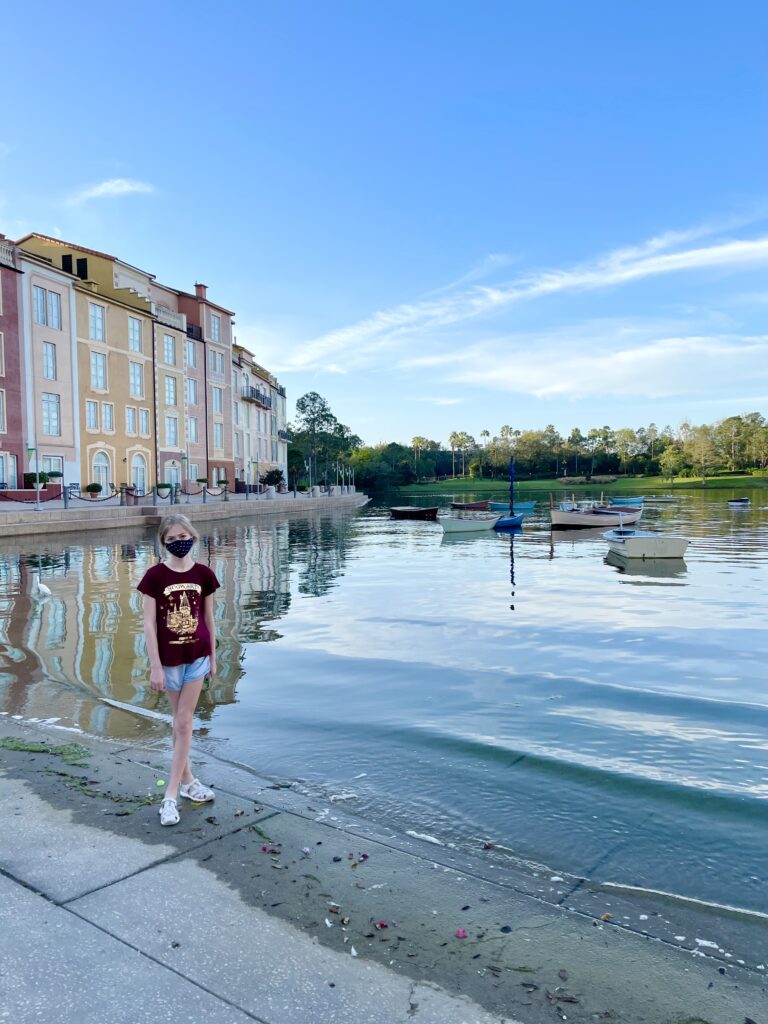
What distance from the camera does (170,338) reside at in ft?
177

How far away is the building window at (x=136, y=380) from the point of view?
4906 centimetres

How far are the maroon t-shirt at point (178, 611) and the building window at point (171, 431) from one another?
51239 millimetres

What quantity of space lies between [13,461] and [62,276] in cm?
1116

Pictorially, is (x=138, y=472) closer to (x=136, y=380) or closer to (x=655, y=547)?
(x=136, y=380)

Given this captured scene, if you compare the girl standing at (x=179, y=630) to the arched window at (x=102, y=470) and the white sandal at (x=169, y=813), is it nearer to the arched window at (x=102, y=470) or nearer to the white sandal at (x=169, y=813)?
the white sandal at (x=169, y=813)

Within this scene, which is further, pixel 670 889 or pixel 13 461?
pixel 13 461

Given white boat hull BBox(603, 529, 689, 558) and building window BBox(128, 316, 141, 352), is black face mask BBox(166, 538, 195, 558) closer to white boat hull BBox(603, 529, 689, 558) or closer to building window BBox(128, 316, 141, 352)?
white boat hull BBox(603, 529, 689, 558)

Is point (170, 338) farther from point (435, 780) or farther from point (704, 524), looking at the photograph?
point (435, 780)

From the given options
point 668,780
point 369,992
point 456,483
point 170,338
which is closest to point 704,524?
point 170,338

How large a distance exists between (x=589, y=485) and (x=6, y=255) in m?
134

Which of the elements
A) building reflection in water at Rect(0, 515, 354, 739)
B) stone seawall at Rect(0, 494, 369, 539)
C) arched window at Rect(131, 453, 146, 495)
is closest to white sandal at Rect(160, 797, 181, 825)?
building reflection in water at Rect(0, 515, 354, 739)

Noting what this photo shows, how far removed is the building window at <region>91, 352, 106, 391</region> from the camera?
148 feet

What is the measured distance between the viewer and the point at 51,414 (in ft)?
135

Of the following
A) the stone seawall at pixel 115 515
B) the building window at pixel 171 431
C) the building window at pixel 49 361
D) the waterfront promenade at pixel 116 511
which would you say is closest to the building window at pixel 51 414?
the building window at pixel 49 361
